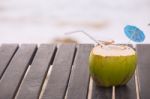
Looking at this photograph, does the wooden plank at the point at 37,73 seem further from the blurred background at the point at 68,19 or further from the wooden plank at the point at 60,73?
the blurred background at the point at 68,19

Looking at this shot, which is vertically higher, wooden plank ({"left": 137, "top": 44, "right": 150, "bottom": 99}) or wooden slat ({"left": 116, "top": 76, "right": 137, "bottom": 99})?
wooden plank ({"left": 137, "top": 44, "right": 150, "bottom": 99})

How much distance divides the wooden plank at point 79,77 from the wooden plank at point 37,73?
0.32ft

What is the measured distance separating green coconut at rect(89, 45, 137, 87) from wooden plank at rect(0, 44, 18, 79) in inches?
13.6

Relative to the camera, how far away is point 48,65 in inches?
51.9

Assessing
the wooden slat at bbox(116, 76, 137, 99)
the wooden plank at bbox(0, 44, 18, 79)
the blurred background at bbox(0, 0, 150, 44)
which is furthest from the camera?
the blurred background at bbox(0, 0, 150, 44)

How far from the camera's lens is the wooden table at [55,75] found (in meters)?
1.10

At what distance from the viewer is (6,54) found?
4.76 ft

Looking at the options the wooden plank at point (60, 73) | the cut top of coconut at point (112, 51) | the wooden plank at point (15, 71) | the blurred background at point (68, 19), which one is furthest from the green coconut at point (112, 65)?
the blurred background at point (68, 19)

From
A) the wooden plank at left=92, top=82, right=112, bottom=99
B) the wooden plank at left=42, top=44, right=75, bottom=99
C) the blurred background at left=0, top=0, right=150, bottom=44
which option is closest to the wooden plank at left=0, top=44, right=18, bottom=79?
the wooden plank at left=42, top=44, right=75, bottom=99

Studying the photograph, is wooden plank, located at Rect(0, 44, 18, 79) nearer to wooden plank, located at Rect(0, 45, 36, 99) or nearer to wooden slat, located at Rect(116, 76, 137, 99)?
wooden plank, located at Rect(0, 45, 36, 99)

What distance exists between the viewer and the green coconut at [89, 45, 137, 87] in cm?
110

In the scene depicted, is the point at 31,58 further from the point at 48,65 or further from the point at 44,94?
the point at 44,94

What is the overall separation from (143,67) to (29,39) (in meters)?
2.03

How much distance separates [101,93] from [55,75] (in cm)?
19
